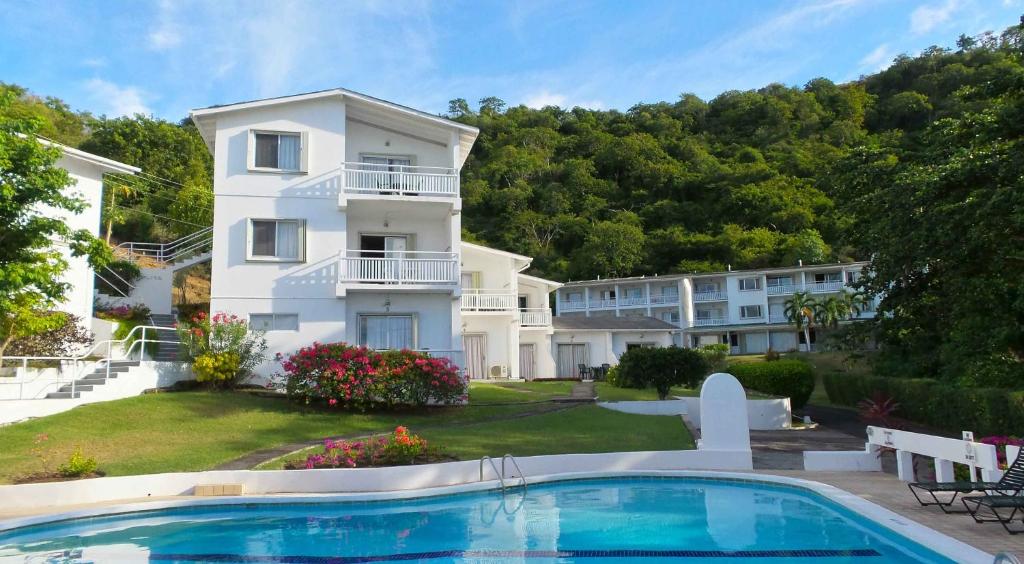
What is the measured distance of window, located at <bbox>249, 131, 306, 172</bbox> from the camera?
2111cm

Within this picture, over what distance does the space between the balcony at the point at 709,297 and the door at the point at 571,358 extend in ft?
77.1

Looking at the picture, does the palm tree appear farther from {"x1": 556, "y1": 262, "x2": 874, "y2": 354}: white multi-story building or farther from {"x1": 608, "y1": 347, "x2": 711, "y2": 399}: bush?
{"x1": 608, "y1": 347, "x2": 711, "y2": 399}: bush

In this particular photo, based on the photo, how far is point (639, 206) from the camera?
245 ft

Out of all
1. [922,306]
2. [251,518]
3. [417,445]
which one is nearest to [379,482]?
[417,445]

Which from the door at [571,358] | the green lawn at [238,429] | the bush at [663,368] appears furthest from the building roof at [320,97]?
the door at [571,358]

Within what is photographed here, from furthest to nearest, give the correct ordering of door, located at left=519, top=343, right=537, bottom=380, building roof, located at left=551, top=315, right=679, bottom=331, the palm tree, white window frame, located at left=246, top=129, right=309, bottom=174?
the palm tree → building roof, located at left=551, top=315, right=679, bottom=331 → door, located at left=519, top=343, right=537, bottom=380 → white window frame, located at left=246, top=129, right=309, bottom=174

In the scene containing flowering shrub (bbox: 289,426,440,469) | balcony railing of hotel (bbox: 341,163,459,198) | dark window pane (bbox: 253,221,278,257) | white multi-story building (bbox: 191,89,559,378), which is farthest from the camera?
balcony railing of hotel (bbox: 341,163,459,198)

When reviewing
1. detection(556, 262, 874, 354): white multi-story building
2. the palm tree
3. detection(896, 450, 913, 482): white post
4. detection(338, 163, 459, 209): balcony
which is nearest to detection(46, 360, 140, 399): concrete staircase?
detection(338, 163, 459, 209): balcony

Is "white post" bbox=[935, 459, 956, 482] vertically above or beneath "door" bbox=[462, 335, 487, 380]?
beneath

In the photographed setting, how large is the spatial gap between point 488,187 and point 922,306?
166ft

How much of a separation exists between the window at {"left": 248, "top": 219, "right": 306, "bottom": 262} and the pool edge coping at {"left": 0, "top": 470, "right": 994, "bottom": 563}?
10861 millimetres

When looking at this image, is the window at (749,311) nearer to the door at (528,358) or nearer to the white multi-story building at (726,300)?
the white multi-story building at (726,300)

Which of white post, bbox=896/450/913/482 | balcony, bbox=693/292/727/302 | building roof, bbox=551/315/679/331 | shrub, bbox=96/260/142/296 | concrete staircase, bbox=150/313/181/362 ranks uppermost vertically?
balcony, bbox=693/292/727/302

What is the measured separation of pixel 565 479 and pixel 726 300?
4990 cm
